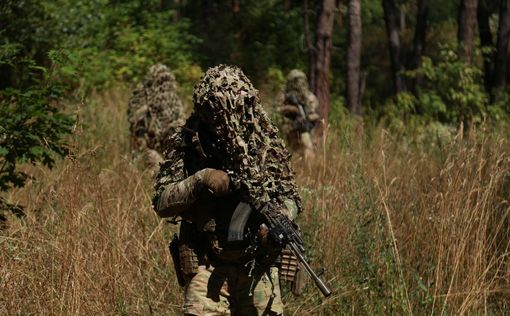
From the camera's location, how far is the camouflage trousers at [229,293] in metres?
4.11

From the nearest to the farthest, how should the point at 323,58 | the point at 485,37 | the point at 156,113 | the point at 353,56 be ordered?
the point at 156,113 → the point at 323,58 → the point at 353,56 → the point at 485,37

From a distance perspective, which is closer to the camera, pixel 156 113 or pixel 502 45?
pixel 156 113

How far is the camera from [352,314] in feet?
18.0

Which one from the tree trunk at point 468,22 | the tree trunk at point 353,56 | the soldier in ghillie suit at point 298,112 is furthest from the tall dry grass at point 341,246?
the tree trunk at point 353,56

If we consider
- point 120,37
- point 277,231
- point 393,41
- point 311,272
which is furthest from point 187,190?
point 393,41

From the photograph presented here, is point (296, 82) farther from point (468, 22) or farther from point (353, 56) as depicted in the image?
point (353, 56)

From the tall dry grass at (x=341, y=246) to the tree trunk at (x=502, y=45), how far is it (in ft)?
33.4

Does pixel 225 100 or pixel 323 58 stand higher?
pixel 225 100

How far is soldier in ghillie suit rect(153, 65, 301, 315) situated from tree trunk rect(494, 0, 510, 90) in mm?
12947

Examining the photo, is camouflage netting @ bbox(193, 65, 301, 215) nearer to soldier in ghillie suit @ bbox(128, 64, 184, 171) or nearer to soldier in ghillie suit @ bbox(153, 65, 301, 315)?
soldier in ghillie suit @ bbox(153, 65, 301, 315)

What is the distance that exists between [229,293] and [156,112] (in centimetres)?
578

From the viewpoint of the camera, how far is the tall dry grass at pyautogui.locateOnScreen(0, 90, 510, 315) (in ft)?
16.9

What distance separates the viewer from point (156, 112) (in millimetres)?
9773

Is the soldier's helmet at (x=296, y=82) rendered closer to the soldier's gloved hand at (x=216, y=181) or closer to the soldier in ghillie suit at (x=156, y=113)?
the soldier in ghillie suit at (x=156, y=113)
